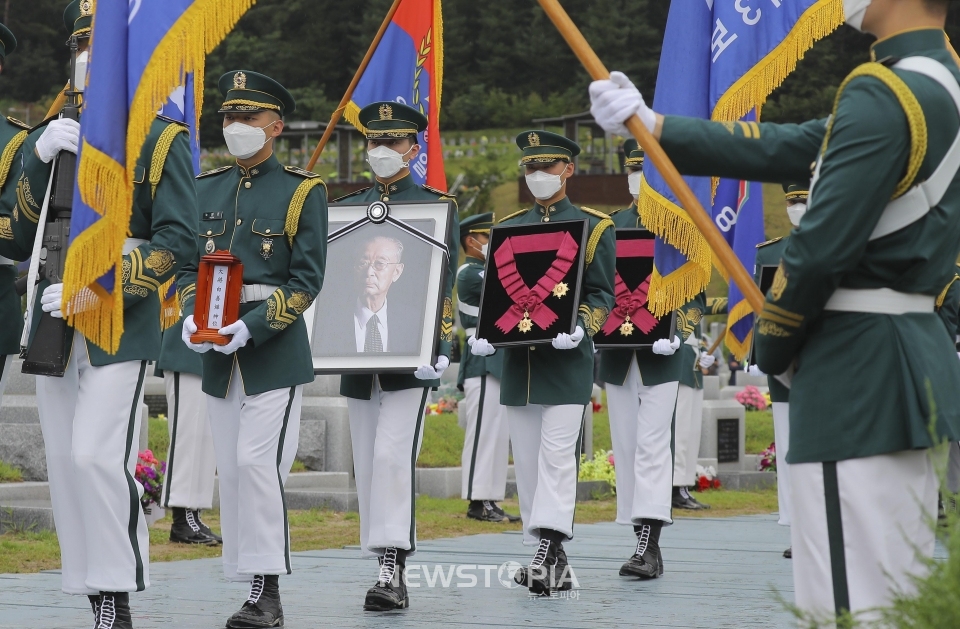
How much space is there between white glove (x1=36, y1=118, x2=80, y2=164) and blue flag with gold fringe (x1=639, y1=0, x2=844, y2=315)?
2683 millimetres

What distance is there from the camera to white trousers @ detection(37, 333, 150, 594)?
550 cm

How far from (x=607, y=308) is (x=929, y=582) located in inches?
196

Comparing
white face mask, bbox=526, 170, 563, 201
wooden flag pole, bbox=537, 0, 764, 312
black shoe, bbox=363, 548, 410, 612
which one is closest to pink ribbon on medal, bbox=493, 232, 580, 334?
white face mask, bbox=526, 170, 563, 201

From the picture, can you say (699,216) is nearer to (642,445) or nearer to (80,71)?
(80,71)

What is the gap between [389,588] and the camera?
668 centimetres

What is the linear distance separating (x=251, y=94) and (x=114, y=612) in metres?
2.48

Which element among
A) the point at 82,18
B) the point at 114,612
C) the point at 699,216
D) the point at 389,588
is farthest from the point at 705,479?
the point at 699,216

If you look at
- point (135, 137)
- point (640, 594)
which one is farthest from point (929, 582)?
point (640, 594)

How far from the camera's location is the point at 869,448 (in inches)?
139

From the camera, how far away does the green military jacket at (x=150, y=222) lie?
224 inches

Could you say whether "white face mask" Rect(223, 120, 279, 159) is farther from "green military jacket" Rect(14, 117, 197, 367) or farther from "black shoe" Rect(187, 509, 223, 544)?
"black shoe" Rect(187, 509, 223, 544)

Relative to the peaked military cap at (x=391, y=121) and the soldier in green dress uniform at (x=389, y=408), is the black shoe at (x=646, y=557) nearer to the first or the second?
the soldier in green dress uniform at (x=389, y=408)

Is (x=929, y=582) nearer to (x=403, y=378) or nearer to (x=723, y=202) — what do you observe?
(x=403, y=378)

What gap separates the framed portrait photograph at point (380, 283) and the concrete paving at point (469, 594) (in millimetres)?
1266
